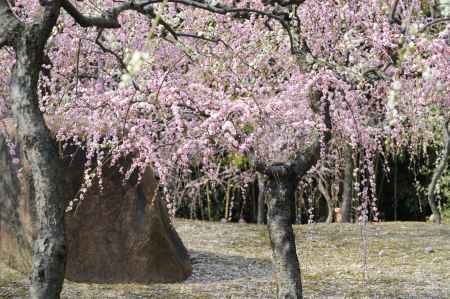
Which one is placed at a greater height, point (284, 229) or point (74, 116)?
point (74, 116)

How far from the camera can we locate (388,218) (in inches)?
702

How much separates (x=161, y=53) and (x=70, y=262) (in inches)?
91.5

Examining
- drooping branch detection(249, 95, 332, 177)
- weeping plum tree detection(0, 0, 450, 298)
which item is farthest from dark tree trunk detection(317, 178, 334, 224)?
drooping branch detection(249, 95, 332, 177)

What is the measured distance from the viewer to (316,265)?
9484 millimetres

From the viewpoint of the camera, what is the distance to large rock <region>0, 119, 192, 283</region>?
306 inches

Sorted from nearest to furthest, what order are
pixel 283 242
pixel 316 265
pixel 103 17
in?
1. pixel 103 17
2. pixel 283 242
3. pixel 316 265

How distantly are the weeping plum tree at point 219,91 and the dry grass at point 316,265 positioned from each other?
1.36 m

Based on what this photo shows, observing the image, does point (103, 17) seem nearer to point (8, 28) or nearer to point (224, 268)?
point (8, 28)

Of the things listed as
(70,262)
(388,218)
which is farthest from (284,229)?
(388,218)

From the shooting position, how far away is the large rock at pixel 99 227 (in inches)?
306

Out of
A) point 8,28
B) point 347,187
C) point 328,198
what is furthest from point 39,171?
point 328,198

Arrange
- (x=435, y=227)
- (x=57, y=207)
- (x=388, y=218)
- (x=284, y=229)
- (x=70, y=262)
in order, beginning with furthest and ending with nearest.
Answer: (x=388, y=218) < (x=435, y=227) < (x=70, y=262) < (x=284, y=229) < (x=57, y=207)

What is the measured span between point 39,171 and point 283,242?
242cm

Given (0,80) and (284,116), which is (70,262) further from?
(284,116)
